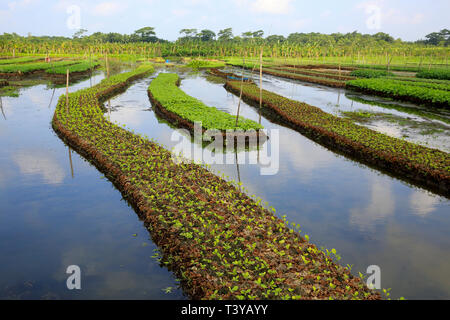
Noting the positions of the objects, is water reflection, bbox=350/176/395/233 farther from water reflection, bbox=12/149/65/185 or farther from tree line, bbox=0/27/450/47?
tree line, bbox=0/27/450/47

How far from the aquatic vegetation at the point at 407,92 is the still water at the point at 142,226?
48.9 feet

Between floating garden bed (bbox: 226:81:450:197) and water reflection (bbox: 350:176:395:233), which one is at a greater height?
floating garden bed (bbox: 226:81:450:197)

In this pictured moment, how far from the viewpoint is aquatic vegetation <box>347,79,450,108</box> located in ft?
78.2

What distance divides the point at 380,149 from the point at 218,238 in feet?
29.1

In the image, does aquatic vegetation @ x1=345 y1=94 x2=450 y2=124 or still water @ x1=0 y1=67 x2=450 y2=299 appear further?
aquatic vegetation @ x1=345 y1=94 x2=450 y2=124

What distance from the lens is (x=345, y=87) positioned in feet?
115

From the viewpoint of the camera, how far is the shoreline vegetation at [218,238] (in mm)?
5684

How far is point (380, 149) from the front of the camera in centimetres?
1295

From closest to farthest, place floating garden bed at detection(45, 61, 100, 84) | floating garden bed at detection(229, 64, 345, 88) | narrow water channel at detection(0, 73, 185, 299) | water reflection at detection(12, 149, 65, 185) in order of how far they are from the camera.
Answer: narrow water channel at detection(0, 73, 185, 299) → water reflection at detection(12, 149, 65, 185) → floating garden bed at detection(229, 64, 345, 88) → floating garden bed at detection(45, 61, 100, 84)

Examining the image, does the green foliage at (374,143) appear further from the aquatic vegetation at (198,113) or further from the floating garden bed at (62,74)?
the floating garden bed at (62,74)

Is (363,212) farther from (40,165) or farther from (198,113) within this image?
(198,113)

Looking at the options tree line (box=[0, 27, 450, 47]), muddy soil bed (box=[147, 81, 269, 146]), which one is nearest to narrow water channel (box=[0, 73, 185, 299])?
muddy soil bed (box=[147, 81, 269, 146])

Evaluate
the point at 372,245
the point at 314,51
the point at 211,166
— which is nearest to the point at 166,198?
the point at 211,166

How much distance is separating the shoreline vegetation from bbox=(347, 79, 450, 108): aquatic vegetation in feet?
68.9
